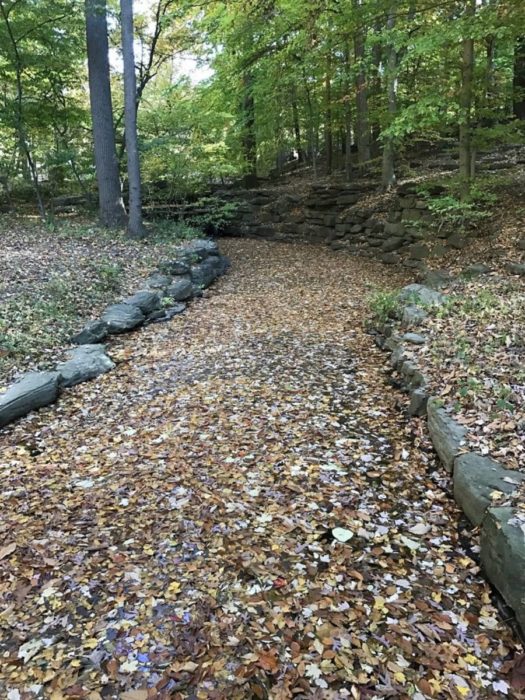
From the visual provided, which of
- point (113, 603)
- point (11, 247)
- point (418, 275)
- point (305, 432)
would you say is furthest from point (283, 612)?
point (11, 247)

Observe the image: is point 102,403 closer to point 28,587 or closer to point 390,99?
point 28,587

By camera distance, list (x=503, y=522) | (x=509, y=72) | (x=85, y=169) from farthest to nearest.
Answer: (x=509, y=72) → (x=85, y=169) → (x=503, y=522)

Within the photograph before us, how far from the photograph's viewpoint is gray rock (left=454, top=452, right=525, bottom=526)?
249 cm

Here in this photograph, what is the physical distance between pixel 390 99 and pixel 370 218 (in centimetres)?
229

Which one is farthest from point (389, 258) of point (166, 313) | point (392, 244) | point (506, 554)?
point (506, 554)

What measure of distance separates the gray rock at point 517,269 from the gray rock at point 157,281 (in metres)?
4.87

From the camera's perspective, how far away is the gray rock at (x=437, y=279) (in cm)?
636

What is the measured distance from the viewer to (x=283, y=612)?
2.08 metres

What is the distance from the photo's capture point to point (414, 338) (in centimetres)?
467

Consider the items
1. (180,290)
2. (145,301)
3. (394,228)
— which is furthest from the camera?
(394,228)

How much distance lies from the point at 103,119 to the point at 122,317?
5.89 metres

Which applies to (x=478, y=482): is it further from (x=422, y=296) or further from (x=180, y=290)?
(x=180, y=290)

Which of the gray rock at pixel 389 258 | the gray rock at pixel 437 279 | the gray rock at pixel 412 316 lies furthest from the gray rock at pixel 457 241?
the gray rock at pixel 412 316

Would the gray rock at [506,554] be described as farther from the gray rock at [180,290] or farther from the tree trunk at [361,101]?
the tree trunk at [361,101]
